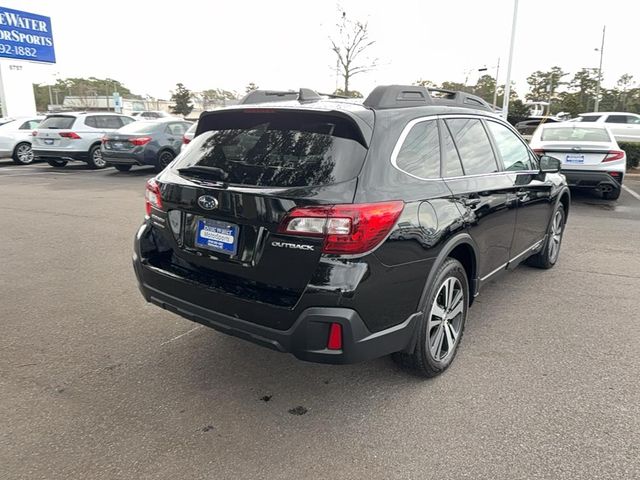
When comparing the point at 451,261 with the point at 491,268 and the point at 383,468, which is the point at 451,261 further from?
the point at 383,468

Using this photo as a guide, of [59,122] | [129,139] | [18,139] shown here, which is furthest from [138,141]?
[18,139]

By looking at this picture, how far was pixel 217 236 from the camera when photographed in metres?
2.67

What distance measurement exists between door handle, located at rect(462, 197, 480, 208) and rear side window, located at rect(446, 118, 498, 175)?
0.20 meters

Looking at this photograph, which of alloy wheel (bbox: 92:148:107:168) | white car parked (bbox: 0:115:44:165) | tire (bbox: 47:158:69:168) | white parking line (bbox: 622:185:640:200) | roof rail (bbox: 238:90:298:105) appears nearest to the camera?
roof rail (bbox: 238:90:298:105)

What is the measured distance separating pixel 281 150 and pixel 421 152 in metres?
0.87

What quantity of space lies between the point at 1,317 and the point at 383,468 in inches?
131

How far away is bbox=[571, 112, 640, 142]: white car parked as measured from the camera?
16.5 m

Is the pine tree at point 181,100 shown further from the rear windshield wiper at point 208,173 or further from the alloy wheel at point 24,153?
the rear windshield wiper at point 208,173

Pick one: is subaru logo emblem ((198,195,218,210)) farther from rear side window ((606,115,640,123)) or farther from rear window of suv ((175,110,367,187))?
rear side window ((606,115,640,123))

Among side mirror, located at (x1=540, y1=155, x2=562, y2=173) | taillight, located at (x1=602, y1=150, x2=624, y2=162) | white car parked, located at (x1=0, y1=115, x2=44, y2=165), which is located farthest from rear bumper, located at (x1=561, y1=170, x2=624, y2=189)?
white car parked, located at (x1=0, y1=115, x2=44, y2=165)

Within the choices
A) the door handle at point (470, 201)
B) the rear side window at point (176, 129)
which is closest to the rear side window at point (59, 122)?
the rear side window at point (176, 129)

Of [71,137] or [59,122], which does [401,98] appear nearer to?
[71,137]

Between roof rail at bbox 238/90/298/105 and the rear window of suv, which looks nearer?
the rear window of suv

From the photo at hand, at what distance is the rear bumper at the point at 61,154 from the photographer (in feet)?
46.6
